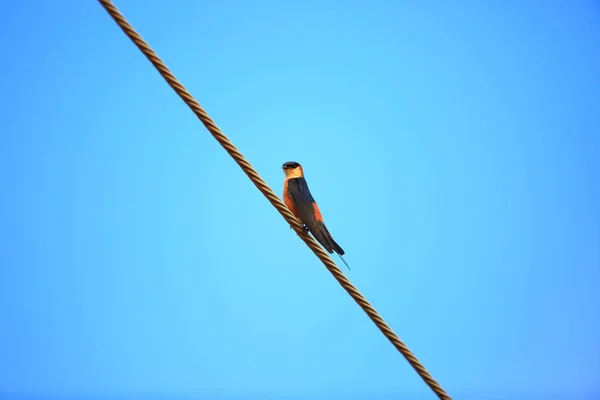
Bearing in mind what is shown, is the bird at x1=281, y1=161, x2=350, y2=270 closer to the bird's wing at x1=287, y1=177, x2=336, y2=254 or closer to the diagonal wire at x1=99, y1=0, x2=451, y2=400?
the bird's wing at x1=287, y1=177, x2=336, y2=254

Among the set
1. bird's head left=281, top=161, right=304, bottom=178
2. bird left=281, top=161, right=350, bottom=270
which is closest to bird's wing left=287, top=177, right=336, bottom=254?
bird left=281, top=161, right=350, bottom=270

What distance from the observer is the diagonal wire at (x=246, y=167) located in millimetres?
1593

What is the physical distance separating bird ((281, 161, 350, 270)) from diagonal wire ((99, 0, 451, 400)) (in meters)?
1.35

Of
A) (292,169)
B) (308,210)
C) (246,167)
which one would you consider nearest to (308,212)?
(308,210)

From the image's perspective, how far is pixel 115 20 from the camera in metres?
1.60

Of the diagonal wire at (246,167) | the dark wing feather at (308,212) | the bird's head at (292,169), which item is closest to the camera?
the diagonal wire at (246,167)

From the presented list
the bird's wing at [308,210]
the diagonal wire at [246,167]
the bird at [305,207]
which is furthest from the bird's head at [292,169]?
the diagonal wire at [246,167]

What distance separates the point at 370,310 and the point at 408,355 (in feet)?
0.56

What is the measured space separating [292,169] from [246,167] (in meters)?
2.07

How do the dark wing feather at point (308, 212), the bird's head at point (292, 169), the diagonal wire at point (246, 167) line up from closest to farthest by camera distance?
the diagonal wire at point (246, 167)
the dark wing feather at point (308, 212)
the bird's head at point (292, 169)

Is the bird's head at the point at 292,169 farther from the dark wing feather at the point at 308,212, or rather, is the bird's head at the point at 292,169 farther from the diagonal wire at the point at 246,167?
the diagonal wire at the point at 246,167

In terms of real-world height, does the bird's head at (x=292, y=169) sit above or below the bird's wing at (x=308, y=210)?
above

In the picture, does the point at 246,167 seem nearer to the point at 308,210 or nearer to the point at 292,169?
the point at 308,210

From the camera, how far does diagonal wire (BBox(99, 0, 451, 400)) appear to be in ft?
5.23
